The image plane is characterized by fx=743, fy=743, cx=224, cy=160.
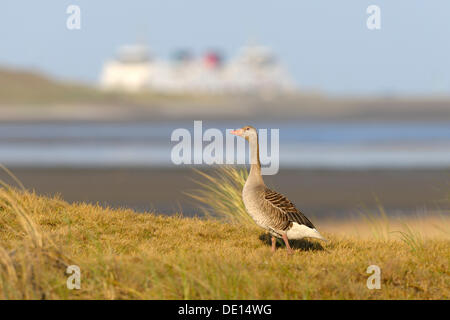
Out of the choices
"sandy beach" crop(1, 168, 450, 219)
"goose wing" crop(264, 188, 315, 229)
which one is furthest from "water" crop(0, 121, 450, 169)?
"goose wing" crop(264, 188, 315, 229)

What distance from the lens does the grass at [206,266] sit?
859 cm

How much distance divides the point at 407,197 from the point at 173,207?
8.30 meters

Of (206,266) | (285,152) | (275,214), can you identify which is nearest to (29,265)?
(206,266)

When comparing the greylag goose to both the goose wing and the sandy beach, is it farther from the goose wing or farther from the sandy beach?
the sandy beach

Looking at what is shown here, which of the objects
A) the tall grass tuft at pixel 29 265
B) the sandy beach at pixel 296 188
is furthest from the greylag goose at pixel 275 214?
the sandy beach at pixel 296 188

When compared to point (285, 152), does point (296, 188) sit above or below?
below

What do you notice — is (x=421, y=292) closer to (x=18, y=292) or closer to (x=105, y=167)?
(x=18, y=292)

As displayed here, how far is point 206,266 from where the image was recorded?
363 inches

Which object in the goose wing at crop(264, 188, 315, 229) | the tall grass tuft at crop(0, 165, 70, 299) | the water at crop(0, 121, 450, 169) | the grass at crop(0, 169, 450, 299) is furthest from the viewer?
the water at crop(0, 121, 450, 169)

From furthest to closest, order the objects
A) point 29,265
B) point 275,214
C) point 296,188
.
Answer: point 296,188 → point 275,214 → point 29,265

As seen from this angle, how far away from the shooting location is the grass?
28.2ft

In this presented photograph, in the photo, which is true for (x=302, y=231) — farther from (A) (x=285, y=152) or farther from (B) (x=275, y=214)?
(A) (x=285, y=152)

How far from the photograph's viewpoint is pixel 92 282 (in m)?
8.67
